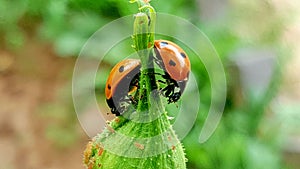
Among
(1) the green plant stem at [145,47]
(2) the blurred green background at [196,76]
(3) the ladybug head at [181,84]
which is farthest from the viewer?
(2) the blurred green background at [196,76]

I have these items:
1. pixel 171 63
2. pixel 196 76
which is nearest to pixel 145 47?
pixel 171 63

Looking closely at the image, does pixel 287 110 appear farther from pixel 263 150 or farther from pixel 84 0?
pixel 84 0

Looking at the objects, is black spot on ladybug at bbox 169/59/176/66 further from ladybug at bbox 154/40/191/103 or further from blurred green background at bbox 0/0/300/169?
blurred green background at bbox 0/0/300/169

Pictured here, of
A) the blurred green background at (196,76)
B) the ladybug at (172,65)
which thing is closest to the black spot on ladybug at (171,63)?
the ladybug at (172,65)

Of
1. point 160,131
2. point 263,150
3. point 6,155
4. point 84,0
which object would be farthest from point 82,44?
point 160,131

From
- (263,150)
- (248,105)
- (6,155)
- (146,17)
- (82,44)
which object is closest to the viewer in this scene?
(146,17)

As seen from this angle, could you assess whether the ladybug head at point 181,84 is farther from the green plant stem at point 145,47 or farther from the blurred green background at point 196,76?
the blurred green background at point 196,76

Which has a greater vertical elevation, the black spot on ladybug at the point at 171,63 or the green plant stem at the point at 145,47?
the black spot on ladybug at the point at 171,63
